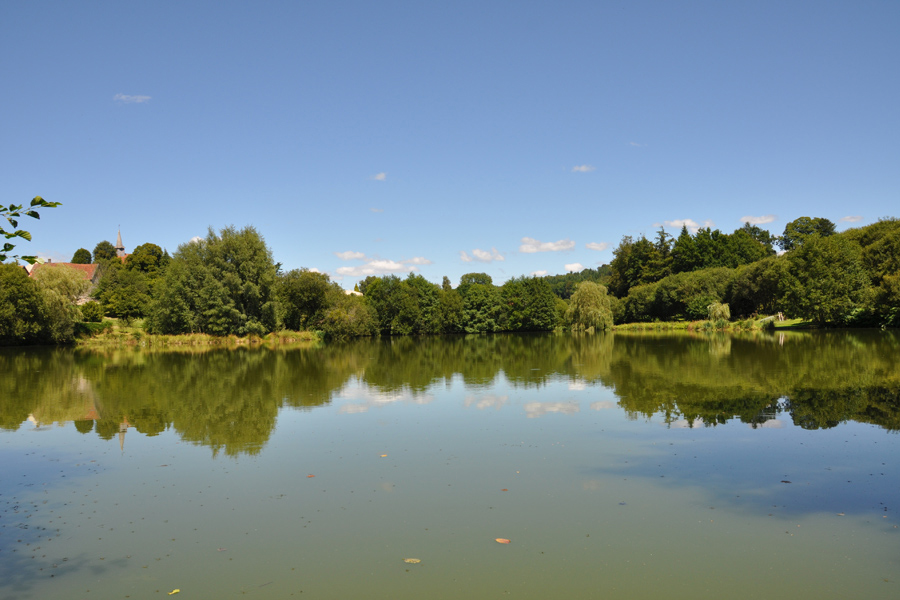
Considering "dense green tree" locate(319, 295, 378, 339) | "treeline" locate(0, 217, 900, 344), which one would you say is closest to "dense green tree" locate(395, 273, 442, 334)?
"treeline" locate(0, 217, 900, 344)

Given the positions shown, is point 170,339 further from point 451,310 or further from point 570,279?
point 570,279

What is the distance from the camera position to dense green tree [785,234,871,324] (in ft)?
144

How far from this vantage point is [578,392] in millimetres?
15414

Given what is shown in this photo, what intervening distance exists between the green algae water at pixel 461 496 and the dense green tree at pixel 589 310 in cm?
4591

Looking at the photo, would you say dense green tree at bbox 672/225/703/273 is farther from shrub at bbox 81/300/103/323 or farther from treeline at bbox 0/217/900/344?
shrub at bbox 81/300/103/323

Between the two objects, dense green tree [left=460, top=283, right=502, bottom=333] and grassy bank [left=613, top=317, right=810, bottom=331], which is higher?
dense green tree [left=460, top=283, right=502, bottom=333]

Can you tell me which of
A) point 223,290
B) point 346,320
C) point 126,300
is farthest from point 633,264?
point 126,300

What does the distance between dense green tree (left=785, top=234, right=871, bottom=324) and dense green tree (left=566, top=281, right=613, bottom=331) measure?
59.7ft

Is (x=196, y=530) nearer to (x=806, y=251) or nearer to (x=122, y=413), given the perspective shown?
(x=122, y=413)

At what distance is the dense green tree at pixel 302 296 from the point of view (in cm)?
5581

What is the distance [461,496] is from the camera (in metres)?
6.96

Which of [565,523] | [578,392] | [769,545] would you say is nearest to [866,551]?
[769,545]

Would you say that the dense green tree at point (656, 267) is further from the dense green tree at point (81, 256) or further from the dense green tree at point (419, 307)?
the dense green tree at point (81, 256)

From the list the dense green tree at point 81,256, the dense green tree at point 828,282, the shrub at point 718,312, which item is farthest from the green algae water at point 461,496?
the dense green tree at point 81,256
